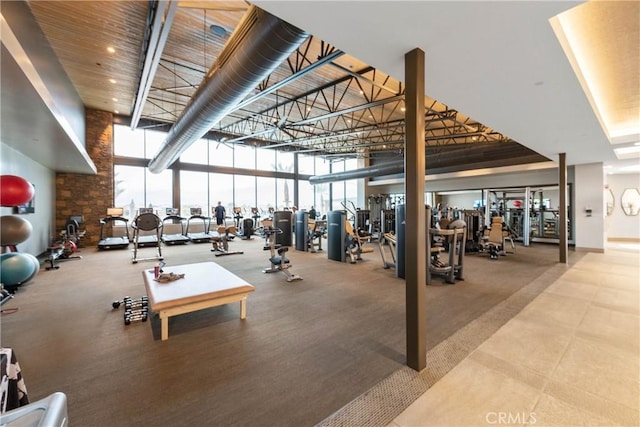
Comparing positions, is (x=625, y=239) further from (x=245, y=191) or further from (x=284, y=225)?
(x=245, y=191)

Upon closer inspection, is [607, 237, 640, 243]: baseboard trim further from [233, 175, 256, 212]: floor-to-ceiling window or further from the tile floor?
[233, 175, 256, 212]: floor-to-ceiling window

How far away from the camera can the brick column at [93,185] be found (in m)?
9.27

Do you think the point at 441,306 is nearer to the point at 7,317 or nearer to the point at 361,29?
the point at 361,29

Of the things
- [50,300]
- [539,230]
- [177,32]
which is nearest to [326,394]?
[50,300]

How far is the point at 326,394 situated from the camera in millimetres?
1891

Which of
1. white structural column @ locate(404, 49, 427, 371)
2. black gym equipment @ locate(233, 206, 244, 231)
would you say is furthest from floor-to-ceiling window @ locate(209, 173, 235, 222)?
white structural column @ locate(404, 49, 427, 371)

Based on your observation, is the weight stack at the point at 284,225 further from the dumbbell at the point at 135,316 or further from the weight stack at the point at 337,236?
the dumbbell at the point at 135,316

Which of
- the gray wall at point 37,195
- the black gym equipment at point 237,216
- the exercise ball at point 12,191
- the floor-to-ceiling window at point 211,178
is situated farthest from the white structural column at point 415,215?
the black gym equipment at point 237,216

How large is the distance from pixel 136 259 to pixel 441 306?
7360 mm

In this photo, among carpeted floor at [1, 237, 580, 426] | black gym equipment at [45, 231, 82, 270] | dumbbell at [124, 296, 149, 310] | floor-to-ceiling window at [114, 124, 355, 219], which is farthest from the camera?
floor-to-ceiling window at [114, 124, 355, 219]

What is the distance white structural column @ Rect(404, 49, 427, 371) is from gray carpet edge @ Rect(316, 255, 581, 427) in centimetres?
14

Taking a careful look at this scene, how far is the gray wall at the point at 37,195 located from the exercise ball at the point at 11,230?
1677 millimetres

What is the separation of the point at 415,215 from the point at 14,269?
19.7 feet

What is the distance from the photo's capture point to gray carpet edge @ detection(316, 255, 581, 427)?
5.52 ft
